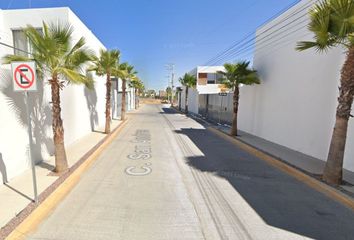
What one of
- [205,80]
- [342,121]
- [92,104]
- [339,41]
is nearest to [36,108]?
[92,104]

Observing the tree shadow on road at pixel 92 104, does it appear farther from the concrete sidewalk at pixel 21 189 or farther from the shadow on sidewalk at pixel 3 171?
the shadow on sidewalk at pixel 3 171

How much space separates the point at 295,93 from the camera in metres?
9.83

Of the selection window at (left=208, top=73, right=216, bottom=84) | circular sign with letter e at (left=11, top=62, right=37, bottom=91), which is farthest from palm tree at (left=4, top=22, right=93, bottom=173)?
window at (left=208, top=73, right=216, bottom=84)

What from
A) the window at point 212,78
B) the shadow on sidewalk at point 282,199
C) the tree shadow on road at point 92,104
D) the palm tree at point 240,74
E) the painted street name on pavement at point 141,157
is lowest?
the painted street name on pavement at point 141,157

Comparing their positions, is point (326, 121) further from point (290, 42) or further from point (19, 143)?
point (19, 143)

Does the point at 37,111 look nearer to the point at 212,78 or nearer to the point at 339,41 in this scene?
the point at 339,41

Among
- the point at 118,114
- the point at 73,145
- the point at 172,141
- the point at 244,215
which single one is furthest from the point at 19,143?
the point at 118,114

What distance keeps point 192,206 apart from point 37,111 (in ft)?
17.4

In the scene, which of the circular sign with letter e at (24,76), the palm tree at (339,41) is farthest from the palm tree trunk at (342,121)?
the circular sign with letter e at (24,76)

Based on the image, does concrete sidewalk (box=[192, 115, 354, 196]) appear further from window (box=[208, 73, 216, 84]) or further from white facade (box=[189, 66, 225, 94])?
window (box=[208, 73, 216, 84])

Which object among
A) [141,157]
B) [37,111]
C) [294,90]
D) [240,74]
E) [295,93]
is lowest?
[141,157]

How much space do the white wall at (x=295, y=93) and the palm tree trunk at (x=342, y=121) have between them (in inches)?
62.5

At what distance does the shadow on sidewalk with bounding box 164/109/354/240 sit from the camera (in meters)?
4.06

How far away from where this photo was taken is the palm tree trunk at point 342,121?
5613 millimetres
